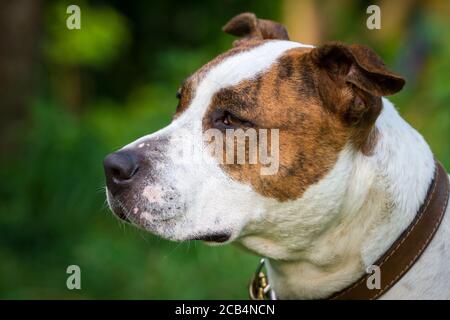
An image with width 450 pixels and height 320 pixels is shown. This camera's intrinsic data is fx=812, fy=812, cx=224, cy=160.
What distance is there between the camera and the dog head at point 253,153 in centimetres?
333

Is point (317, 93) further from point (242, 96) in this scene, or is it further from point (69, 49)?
point (69, 49)

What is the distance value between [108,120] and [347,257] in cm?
826

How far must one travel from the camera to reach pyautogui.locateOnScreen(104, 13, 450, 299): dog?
11.0 ft

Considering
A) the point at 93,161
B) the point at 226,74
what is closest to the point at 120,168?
the point at 226,74

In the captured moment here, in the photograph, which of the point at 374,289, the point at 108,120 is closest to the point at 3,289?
the point at 374,289

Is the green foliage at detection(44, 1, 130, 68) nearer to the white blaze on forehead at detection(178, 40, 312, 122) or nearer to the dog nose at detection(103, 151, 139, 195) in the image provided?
the white blaze on forehead at detection(178, 40, 312, 122)

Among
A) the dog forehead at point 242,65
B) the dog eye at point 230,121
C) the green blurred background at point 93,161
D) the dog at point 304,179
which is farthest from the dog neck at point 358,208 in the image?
the green blurred background at point 93,161

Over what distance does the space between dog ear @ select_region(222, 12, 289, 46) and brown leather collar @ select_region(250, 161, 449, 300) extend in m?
1.23

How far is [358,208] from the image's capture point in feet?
11.2

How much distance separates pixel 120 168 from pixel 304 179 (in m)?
0.77

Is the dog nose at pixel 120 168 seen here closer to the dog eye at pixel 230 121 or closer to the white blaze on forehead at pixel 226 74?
the white blaze on forehead at pixel 226 74

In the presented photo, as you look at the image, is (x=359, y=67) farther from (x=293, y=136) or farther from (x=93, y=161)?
(x=93, y=161)

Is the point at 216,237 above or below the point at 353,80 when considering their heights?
below

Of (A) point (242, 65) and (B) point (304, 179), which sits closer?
(B) point (304, 179)
